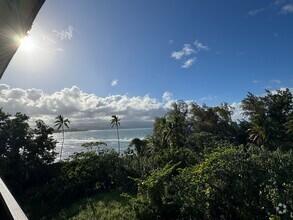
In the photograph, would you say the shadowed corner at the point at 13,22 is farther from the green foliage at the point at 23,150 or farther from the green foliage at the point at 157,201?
the green foliage at the point at 23,150

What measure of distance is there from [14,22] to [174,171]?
25.4 m

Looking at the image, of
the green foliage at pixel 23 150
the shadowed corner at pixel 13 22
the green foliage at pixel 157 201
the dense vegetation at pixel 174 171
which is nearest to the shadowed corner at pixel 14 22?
the shadowed corner at pixel 13 22

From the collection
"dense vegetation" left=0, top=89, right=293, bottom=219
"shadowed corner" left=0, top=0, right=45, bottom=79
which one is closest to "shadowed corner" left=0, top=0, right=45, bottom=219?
"shadowed corner" left=0, top=0, right=45, bottom=79

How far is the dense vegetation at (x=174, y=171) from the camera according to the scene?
16172mm

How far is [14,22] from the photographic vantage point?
86 centimetres

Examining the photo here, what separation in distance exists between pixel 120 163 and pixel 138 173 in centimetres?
356

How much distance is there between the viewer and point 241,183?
1596 cm

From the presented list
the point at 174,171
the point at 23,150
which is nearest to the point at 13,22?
the point at 174,171

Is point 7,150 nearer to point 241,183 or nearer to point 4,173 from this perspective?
point 4,173

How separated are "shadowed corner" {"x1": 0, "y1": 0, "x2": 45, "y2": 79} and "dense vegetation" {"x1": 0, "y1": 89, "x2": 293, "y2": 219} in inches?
Answer: 514

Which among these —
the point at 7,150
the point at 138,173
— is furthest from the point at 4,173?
the point at 138,173

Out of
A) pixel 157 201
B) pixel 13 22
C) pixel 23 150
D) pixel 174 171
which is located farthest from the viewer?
pixel 23 150

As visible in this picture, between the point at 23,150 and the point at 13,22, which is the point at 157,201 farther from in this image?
the point at 23,150

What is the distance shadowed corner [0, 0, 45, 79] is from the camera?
78cm
